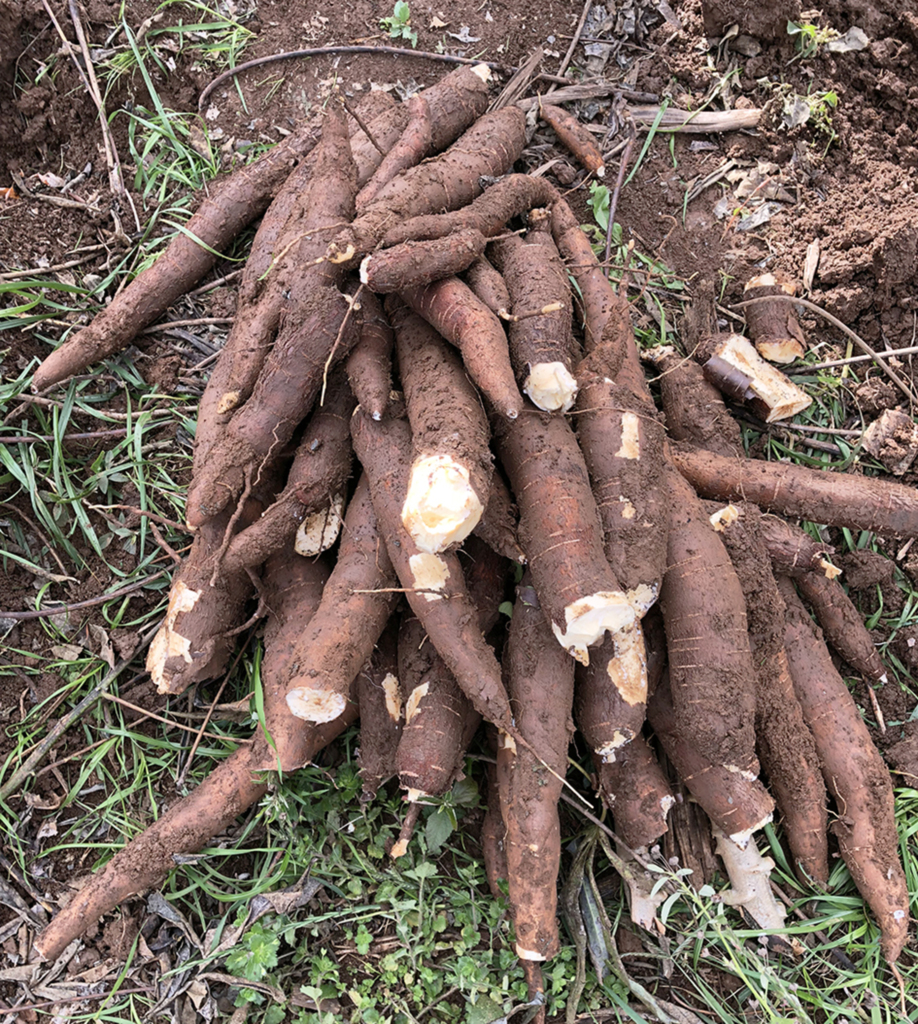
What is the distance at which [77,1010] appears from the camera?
1.97 m

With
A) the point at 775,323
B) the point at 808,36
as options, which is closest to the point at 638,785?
the point at 775,323

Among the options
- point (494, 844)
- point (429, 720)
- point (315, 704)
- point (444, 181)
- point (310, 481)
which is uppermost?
point (444, 181)

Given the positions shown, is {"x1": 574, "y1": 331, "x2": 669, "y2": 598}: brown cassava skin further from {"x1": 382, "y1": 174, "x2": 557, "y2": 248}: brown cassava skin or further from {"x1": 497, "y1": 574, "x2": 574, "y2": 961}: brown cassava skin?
{"x1": 382, "y1": 174, "x2": 557, "y2": 248}: brown cassava skin

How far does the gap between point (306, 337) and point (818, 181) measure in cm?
207

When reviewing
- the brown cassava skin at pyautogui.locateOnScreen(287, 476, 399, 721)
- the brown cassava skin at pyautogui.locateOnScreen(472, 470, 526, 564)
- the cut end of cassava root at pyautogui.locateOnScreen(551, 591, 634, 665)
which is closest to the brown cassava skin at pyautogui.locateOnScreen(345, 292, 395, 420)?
the brown cassava skin at pyautogui.locateOnScreen(287, 476, 399, 721)

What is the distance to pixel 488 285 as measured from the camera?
1.98 m

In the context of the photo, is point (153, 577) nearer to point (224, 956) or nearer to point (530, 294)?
point (224, 956)

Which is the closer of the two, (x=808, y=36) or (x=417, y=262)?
(x=417, y=262)

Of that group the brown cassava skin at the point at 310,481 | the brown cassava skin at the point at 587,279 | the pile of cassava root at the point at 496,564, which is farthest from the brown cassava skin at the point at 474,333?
the brown cassava skin at the point at 587,279

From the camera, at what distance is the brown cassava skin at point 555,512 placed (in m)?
1.72

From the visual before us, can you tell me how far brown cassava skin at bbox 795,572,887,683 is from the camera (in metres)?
2.17

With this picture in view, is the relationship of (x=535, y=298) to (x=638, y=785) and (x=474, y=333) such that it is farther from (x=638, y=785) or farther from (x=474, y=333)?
(x=638, y=785)

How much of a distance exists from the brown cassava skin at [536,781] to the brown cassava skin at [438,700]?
13cm

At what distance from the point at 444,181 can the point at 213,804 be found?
1.92m
